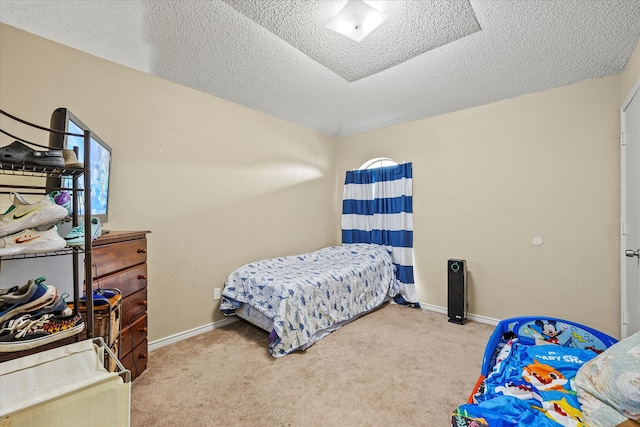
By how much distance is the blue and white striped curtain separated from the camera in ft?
11.6

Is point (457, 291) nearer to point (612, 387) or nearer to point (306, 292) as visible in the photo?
point (306, 292)

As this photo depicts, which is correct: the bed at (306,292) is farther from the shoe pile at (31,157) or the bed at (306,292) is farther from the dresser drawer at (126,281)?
the shoe pile at (31,157)

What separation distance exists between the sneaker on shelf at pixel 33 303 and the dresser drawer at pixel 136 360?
88cm

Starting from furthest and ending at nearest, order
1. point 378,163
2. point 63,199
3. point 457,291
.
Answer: point 378,163
point 457,291
point 63,199

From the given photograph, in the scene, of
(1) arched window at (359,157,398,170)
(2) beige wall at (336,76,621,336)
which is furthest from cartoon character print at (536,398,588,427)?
(1) arched window at (359,157,398,170)

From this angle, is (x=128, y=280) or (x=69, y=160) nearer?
(x=69, y=160)

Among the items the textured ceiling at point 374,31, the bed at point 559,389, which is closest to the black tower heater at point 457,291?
the bed at point 559,389

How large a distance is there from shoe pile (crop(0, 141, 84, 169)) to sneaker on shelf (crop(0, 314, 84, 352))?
576 mm

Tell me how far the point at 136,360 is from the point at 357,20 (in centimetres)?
270

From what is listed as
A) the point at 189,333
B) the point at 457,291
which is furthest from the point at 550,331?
the point at 189,333

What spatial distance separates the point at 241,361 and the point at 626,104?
368 cm

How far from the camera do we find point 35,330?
1003 millimetres

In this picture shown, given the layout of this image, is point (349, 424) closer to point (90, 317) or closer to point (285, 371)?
point (285, 371)

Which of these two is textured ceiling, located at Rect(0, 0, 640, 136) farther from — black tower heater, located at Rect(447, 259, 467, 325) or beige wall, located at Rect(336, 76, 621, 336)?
black tower heater, located at Rect(447, 259, 467, 325)
